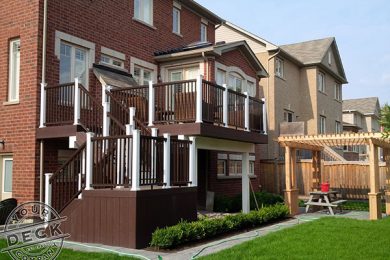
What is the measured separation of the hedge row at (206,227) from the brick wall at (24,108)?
4461 millimetres

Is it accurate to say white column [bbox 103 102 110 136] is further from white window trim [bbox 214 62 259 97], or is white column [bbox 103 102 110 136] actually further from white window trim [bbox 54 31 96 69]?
white window trim [bbox 214 62 259 97]

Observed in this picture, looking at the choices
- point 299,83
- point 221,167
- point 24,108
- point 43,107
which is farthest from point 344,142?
point 299,83

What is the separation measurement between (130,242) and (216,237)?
97.0 inches

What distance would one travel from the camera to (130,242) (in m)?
9.38

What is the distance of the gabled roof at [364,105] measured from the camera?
5484 centimetres

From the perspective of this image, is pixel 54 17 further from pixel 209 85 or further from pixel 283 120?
pixel 283 120

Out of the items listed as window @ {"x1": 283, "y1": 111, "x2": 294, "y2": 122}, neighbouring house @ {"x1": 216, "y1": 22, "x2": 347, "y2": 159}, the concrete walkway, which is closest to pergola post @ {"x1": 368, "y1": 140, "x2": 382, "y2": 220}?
the concrete walkway

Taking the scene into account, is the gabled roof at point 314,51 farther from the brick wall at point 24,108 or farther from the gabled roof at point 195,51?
the brick wall at point 24,108

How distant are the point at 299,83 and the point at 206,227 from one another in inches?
893

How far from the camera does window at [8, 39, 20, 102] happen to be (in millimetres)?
13156

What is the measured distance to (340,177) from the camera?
23.5 metres

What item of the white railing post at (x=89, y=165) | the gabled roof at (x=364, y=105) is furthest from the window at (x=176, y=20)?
the gabled roof at (x=364, y=105)

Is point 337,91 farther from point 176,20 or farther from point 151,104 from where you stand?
point 151,104

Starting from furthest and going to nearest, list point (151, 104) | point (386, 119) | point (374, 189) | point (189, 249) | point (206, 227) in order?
1. point (374, 189)
2. point (151, 104)
3. point (206, 227)
4. point (189, 249)
5. point (386, 119)
